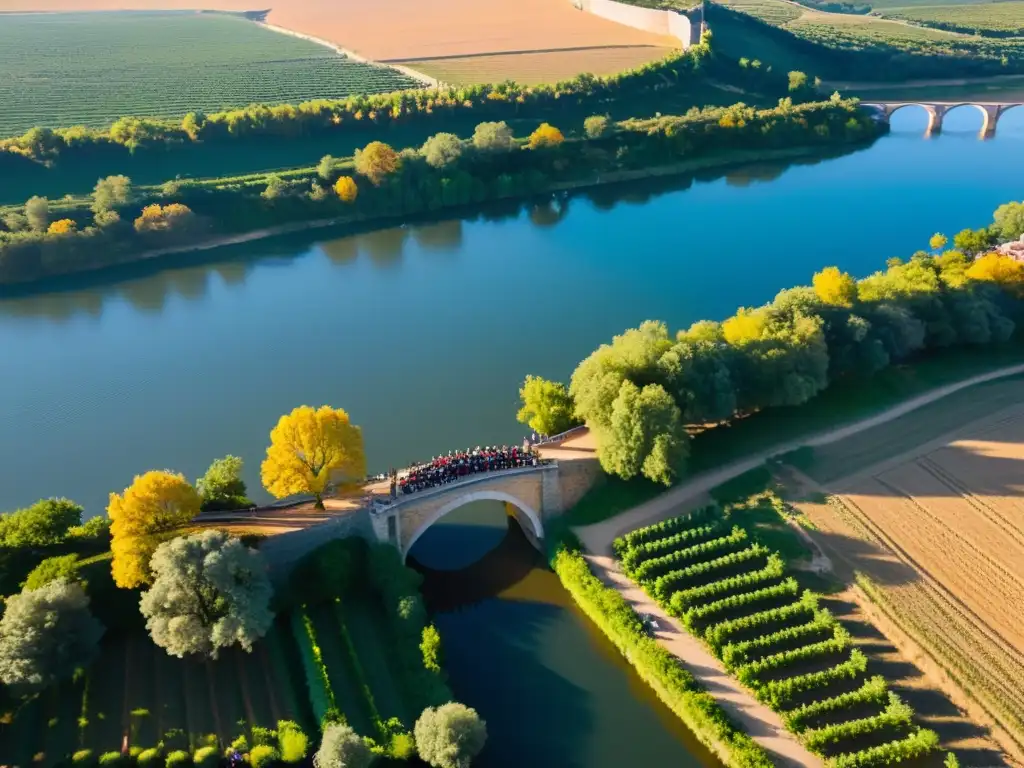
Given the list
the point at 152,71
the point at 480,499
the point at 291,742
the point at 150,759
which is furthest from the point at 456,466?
the point at 152,71

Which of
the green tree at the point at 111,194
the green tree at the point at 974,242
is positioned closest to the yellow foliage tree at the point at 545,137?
the green tree at the point at 111,194

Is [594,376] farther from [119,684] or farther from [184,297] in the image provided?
[184,297]

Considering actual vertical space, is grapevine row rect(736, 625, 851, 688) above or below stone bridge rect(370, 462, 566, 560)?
below

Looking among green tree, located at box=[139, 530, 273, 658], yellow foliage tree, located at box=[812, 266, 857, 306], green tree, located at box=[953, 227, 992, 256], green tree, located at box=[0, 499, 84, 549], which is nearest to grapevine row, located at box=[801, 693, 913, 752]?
green tree, located at box=[139, 530, 273, 658]

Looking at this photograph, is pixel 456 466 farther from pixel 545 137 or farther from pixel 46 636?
pixel 545 137

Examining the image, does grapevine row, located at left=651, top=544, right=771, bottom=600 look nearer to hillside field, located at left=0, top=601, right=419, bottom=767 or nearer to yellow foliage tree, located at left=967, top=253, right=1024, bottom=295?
hillside field, located at left=0, top=601, right=419, bottom=767

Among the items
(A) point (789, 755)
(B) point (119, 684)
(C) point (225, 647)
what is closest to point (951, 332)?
(A) point (789, 755)

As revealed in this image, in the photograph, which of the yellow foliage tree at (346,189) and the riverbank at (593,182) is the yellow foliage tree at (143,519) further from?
the yellow foliage tree at (346,189)
